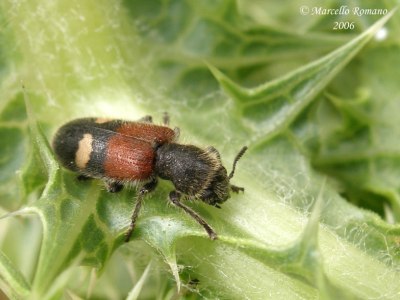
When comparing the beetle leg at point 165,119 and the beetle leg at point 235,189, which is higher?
the beetle leg at point 165,119

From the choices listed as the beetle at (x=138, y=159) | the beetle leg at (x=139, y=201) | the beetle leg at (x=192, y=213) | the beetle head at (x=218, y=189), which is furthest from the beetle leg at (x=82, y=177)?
the beetle head at (x=218, y=189)

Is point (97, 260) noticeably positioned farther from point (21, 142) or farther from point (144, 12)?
point (144, 12)

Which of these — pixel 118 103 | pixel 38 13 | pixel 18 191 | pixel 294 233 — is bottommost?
pixel 18 191

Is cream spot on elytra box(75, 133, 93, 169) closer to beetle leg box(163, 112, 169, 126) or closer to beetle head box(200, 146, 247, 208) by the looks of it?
beetle leg box(163, 112, 169, 126)

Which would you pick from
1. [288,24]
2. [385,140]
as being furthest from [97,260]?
[288,24]

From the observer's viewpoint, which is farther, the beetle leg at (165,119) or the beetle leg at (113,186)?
the beetle leg at (165,119)

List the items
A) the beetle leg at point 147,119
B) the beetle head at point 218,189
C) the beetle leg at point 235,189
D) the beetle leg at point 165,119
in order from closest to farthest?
the beetle head at point 218,189
the beetle leg at point 235,189
the beetle leg at point 147,119
the beetle leg at point 165,119

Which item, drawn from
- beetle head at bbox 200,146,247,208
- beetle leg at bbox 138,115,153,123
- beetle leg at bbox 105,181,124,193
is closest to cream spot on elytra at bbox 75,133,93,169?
beetle leg at bbox 105,181,124,193

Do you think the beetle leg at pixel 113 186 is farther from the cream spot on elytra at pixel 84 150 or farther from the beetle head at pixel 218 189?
the beetle head at pixel 218 189
